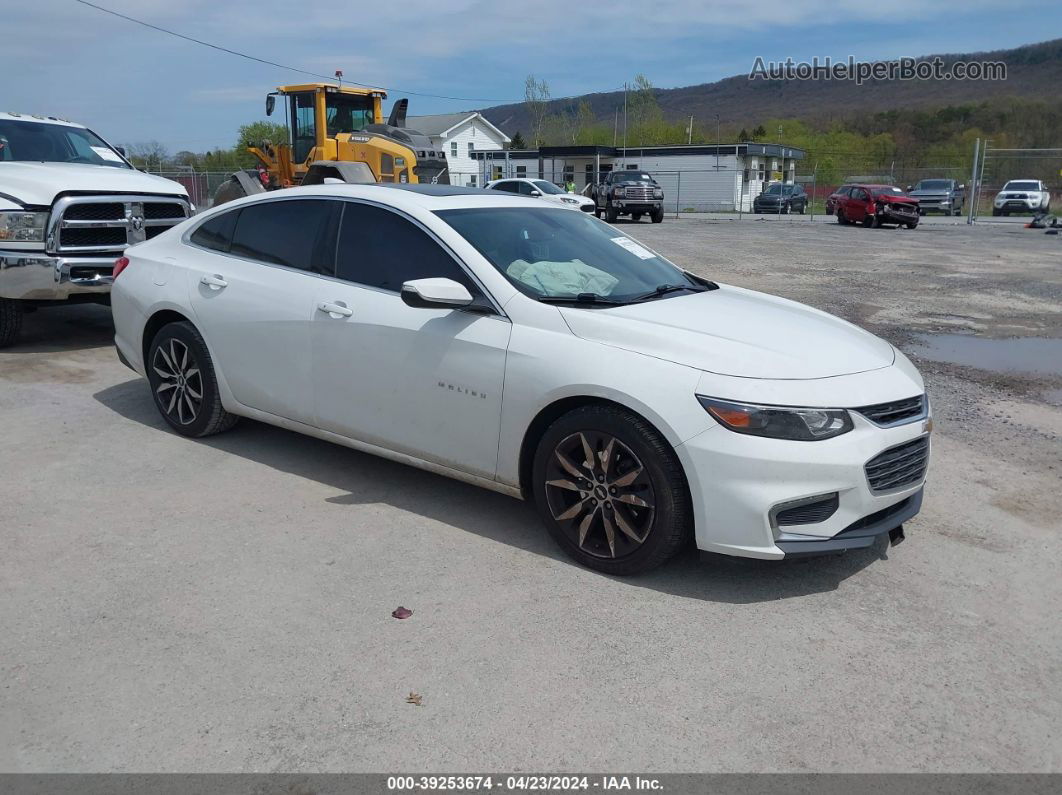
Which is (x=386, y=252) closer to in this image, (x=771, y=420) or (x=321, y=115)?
(x=771, y=420)

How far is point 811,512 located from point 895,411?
2.10 feet

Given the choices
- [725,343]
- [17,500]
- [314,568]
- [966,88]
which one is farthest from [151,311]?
[966,88]

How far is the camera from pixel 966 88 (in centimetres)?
16062

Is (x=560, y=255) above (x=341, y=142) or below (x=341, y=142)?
below

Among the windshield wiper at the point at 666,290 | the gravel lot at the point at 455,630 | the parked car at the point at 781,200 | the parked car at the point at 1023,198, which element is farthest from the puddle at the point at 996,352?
the parked car at the point at 781,200

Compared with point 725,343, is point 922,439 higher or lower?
lower

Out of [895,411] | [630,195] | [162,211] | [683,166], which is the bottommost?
[895,411]

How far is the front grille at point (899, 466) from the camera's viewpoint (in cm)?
378

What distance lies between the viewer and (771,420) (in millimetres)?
3656

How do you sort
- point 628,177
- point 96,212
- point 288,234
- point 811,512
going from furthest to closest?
point 628,177 → point 96,212 → point 288,234 → point 811,512

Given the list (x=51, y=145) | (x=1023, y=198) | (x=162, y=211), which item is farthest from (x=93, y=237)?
(x=1023, y=198)

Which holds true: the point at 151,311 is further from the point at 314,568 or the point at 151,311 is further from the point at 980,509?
the point at 980,509

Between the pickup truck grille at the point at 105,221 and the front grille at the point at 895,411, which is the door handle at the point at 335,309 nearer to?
the front grille at the point at 895,411

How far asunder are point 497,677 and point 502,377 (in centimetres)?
145
